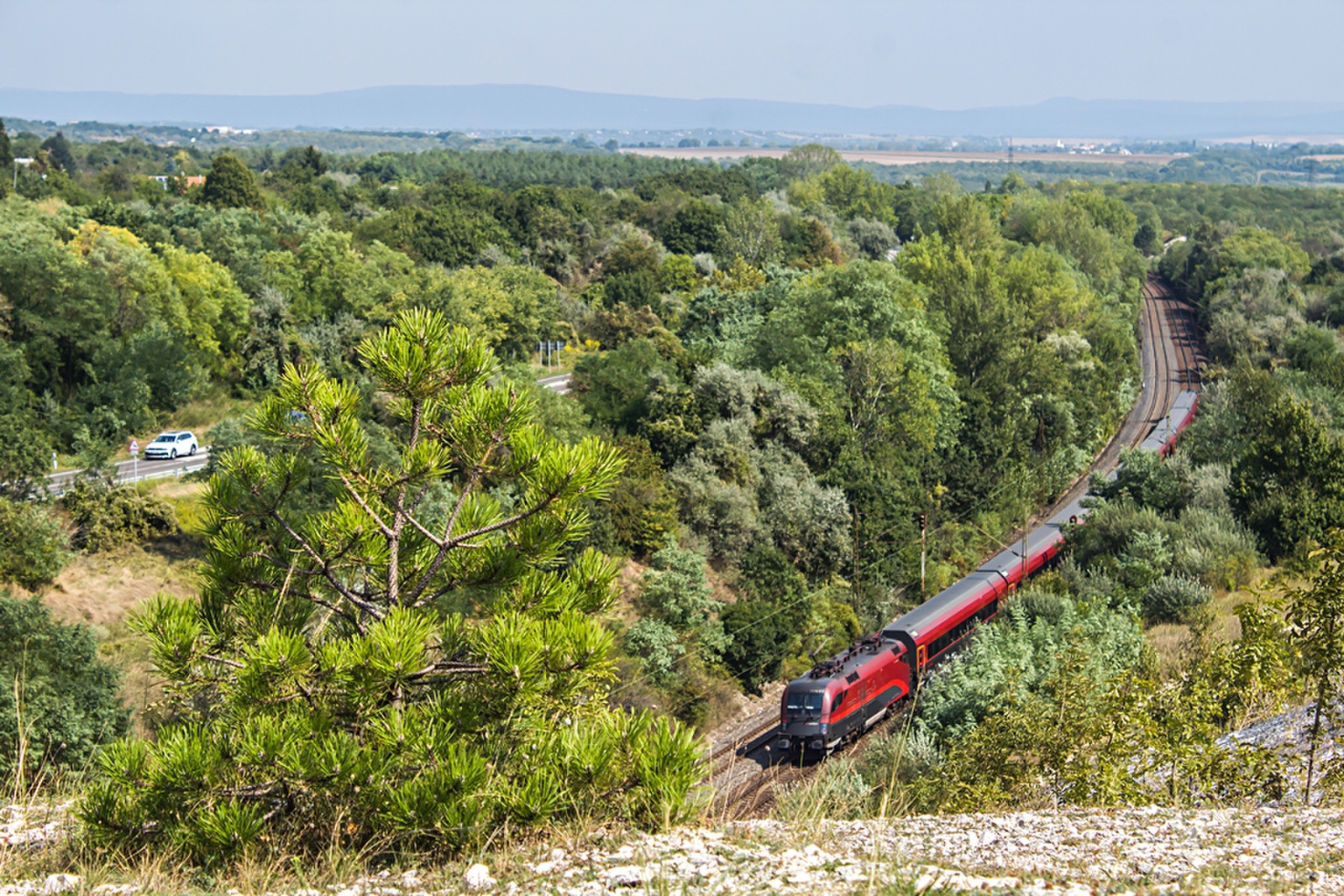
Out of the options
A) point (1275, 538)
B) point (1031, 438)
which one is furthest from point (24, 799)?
point (1031, 438)

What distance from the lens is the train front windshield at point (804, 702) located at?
2420cm

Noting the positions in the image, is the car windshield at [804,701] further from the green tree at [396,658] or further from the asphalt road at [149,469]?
the asphalt road at [149,469]

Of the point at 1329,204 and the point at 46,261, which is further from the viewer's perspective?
the point at 1329,204

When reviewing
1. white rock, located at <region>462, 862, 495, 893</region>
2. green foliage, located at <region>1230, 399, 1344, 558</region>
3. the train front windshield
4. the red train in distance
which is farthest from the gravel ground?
green foliage, located at <region>1230, 399, 1344, 558</region>

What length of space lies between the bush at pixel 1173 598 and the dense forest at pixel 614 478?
151 millimetres

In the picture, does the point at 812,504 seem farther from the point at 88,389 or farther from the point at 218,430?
the point at 88,389

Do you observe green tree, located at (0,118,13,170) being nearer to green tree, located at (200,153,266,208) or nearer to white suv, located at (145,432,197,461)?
green tree, located at (200,153,266,208)

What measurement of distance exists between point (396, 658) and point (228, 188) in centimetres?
7759

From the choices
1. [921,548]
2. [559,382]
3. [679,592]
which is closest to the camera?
[679,592]

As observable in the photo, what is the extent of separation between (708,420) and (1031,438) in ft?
67.3

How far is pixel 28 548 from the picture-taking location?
91.5 feet

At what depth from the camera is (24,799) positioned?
7637 millimetres

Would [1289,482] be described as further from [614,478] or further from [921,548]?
[614,478]

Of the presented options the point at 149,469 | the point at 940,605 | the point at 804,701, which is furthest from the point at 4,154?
the point at 804,701
